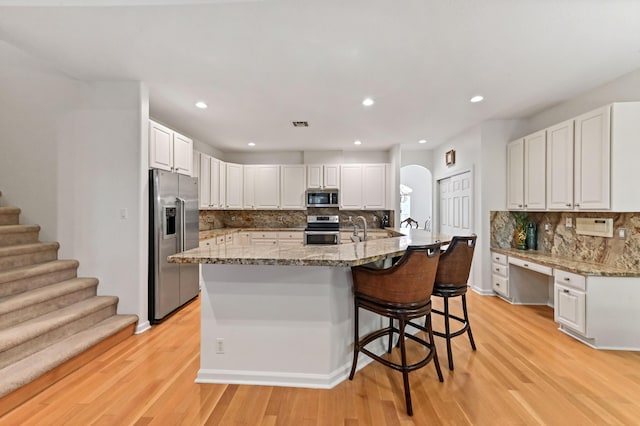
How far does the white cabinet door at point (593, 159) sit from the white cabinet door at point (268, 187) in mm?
4762

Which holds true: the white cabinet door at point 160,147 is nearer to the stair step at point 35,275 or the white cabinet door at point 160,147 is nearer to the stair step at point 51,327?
the stair step at point 35,275

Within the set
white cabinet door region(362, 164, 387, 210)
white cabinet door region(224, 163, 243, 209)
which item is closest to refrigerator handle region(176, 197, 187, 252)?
white cabinet door region(224, 163, 243, 209)

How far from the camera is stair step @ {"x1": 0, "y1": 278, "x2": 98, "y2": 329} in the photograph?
2.26 m

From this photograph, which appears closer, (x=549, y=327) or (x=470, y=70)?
(x=470, y=70)

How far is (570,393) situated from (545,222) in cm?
260

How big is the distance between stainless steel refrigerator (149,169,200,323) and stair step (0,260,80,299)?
772 millimetres

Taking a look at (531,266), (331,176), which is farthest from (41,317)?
(531,266)

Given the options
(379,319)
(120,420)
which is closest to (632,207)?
(379,319)

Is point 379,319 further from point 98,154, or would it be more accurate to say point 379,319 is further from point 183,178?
point 98,154

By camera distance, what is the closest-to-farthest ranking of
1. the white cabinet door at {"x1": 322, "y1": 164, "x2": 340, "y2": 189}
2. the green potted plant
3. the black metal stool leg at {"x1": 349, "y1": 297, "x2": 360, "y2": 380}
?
the black metal stool leg at {"x1": 349, "y1": 297, "x2": 360, "y2": 380}
the green potted plant
the white cabinet door at {"x1": 322, "y1": 164, "x2": 340, "y2": 189}

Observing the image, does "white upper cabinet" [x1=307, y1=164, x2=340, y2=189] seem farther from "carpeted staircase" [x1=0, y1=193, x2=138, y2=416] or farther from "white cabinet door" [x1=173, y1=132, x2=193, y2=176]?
"carpeted staircase" [x1=0, y1=193, x2=138, y2=416]

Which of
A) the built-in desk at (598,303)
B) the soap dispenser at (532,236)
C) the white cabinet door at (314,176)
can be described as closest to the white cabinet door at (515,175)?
the soap dispenser at (532,236)

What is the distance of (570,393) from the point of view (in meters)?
2.00

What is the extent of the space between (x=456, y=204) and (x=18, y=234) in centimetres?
612
